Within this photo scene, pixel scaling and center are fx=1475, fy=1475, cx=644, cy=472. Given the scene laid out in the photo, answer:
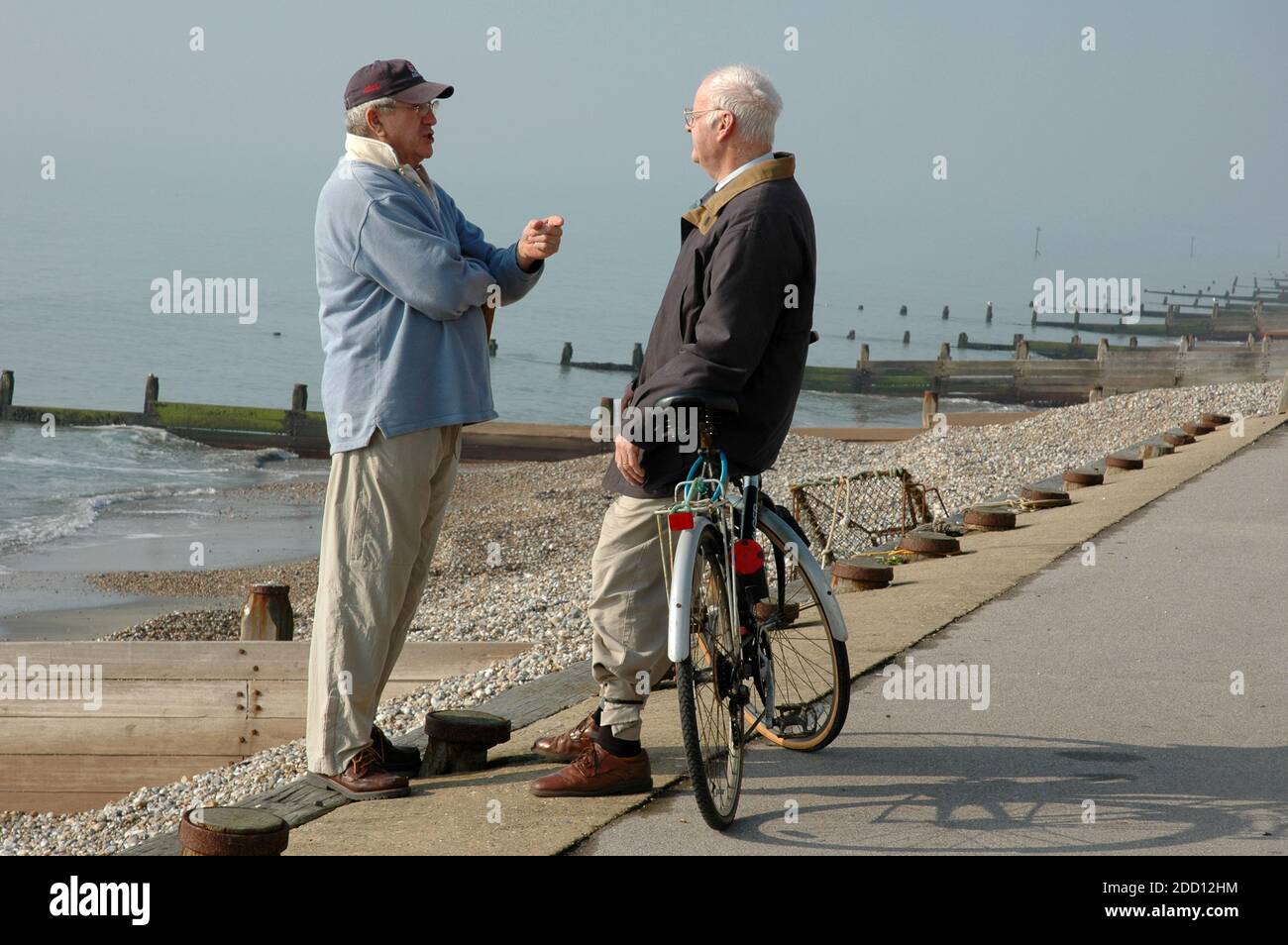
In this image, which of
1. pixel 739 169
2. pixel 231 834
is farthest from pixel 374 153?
pixel 231 834

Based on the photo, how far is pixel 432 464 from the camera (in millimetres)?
4363

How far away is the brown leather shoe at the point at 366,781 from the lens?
170 inches

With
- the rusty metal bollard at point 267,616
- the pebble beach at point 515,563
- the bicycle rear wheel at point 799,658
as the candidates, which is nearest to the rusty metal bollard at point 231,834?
the bicycle rear wheel at point 799,658

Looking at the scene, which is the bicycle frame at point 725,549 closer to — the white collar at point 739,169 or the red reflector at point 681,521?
the red reflector at point 681,521

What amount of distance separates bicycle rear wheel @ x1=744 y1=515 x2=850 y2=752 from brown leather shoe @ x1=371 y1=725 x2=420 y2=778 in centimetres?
107

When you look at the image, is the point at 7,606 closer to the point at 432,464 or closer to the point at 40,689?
the point at 40,689

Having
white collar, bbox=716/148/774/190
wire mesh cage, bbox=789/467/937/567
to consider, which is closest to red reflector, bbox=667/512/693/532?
white collar, bbox=716/148/774/190

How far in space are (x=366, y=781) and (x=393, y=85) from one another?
2.04 m

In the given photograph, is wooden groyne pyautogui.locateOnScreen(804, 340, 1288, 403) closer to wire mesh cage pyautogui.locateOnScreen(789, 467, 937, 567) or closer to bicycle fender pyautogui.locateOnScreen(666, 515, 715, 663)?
wire mesh cage pyautogui.locateOnScreen(789, 467, 937, 567)

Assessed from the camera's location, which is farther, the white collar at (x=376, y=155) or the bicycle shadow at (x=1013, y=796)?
the white collar at (x=376, y=155)

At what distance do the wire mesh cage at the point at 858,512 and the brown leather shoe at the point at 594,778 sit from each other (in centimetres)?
488

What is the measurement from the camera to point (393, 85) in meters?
4.30

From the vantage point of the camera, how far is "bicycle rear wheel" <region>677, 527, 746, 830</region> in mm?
3891
